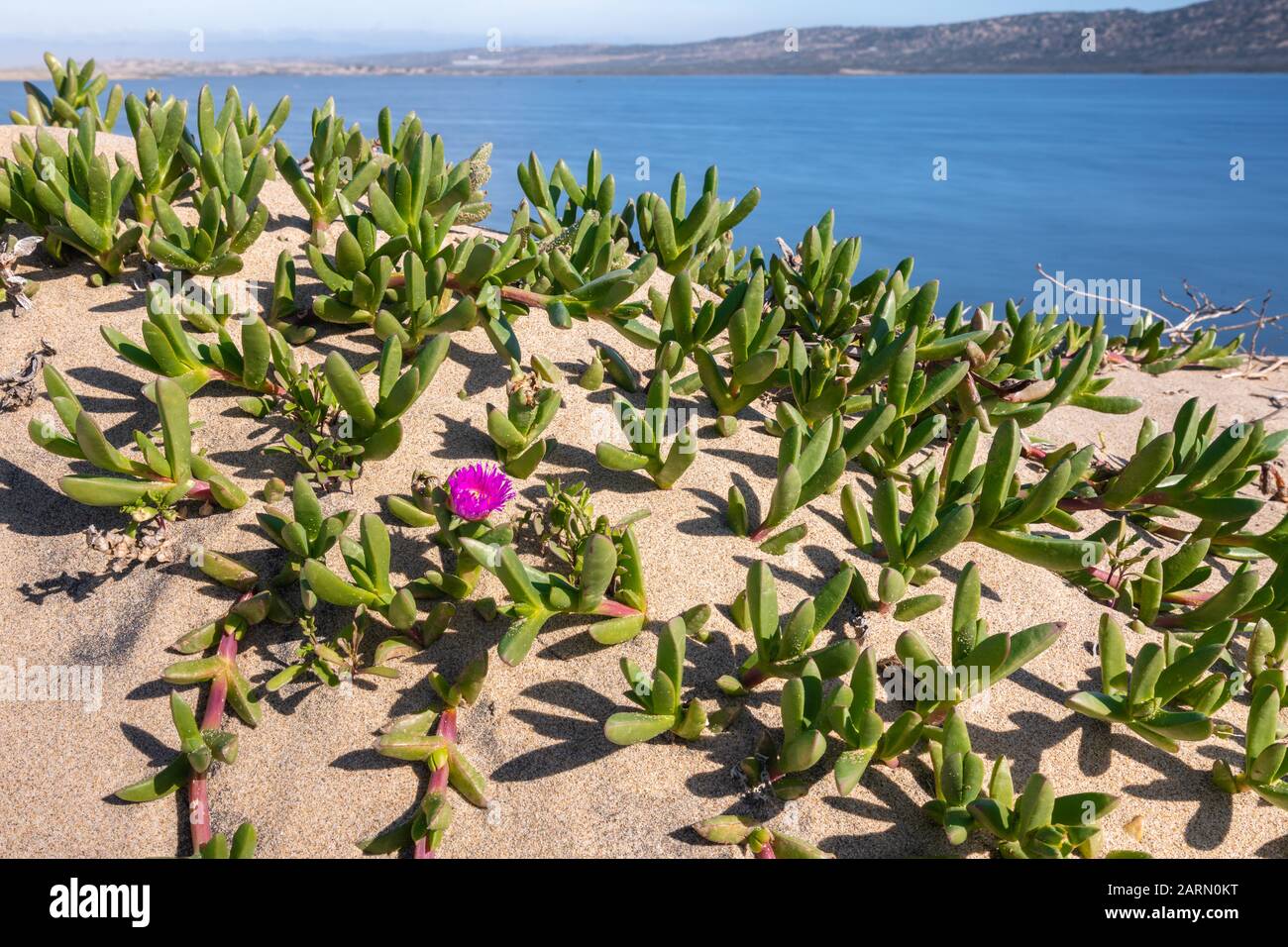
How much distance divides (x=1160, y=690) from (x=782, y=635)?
2.28 feet

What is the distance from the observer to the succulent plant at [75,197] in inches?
90.9

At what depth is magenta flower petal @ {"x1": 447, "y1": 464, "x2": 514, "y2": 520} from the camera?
5.65 feet

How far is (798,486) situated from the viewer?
1921 mm

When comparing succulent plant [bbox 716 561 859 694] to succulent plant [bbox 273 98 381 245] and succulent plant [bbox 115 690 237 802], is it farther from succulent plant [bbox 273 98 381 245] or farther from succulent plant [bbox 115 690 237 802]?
succulent plant [bbox 273 98 381 245]

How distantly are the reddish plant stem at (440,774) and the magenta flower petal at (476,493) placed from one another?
1.20 feet

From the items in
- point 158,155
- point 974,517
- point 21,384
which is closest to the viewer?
point 974,517

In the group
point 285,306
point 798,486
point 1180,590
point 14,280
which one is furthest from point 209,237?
point 1180,590

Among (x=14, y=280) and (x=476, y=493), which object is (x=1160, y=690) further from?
(x=14, y=280)

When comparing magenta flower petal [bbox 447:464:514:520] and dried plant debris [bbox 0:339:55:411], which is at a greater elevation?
dried plant debris [bbox 0:339:55:411]

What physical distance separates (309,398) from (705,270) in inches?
56.4

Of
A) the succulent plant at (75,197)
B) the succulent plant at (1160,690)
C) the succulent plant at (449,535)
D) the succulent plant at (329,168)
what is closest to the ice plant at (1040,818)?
the succulent plant at (1160,690)

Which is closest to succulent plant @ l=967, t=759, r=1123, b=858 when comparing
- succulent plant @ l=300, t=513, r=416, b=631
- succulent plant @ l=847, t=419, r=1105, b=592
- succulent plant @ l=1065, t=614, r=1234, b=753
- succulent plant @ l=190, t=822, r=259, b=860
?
succulent plant @ l=1065, t=614, r=1234, b=753

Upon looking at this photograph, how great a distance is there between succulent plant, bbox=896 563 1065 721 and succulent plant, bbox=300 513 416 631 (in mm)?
889

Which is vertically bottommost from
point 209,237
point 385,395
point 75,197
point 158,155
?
point 385,395
